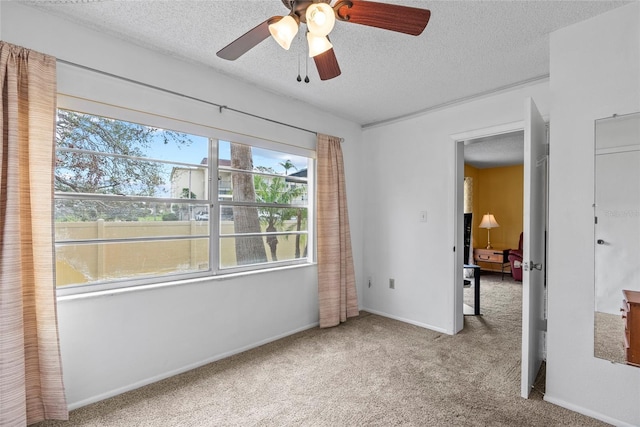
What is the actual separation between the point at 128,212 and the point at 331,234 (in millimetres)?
1962

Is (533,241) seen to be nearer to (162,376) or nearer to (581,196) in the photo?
(581,196)

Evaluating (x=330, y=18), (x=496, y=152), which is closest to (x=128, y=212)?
(x=330, y=18)

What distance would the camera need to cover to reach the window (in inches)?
83.4

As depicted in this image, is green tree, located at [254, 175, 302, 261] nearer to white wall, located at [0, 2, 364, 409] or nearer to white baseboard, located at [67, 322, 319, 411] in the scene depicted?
white wall, located at [0, 2, 364, 409]

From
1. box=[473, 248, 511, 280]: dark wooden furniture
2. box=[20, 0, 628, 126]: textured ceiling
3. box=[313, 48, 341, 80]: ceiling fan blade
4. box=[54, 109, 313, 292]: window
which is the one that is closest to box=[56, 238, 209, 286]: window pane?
box=[54, 109, 313, 292]: window

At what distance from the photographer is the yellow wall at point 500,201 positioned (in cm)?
666

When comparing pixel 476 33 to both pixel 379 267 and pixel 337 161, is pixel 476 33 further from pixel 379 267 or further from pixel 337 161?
pixel 379 267

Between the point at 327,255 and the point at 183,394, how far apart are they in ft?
6.09

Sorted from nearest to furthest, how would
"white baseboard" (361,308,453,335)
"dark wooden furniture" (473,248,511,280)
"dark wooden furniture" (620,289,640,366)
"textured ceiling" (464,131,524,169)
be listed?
"dark wooden furniture" (620,289,640,366)
"white baseboard" (361,308,453,335)
"textured ceiling" (464,131,524,169)
"dark wooden furniture" (473,248,511,280)

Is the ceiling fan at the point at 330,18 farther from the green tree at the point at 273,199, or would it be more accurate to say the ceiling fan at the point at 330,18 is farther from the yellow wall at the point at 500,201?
the yellow wall at the point at 500,201

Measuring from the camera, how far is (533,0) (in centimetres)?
180

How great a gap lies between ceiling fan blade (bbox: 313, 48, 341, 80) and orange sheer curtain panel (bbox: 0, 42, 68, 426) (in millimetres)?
1599

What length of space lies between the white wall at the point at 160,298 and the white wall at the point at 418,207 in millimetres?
1037

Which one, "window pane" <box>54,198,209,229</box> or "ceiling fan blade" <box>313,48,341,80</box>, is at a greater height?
"ceiling fan blade" <box>313,48,341,80</box>
